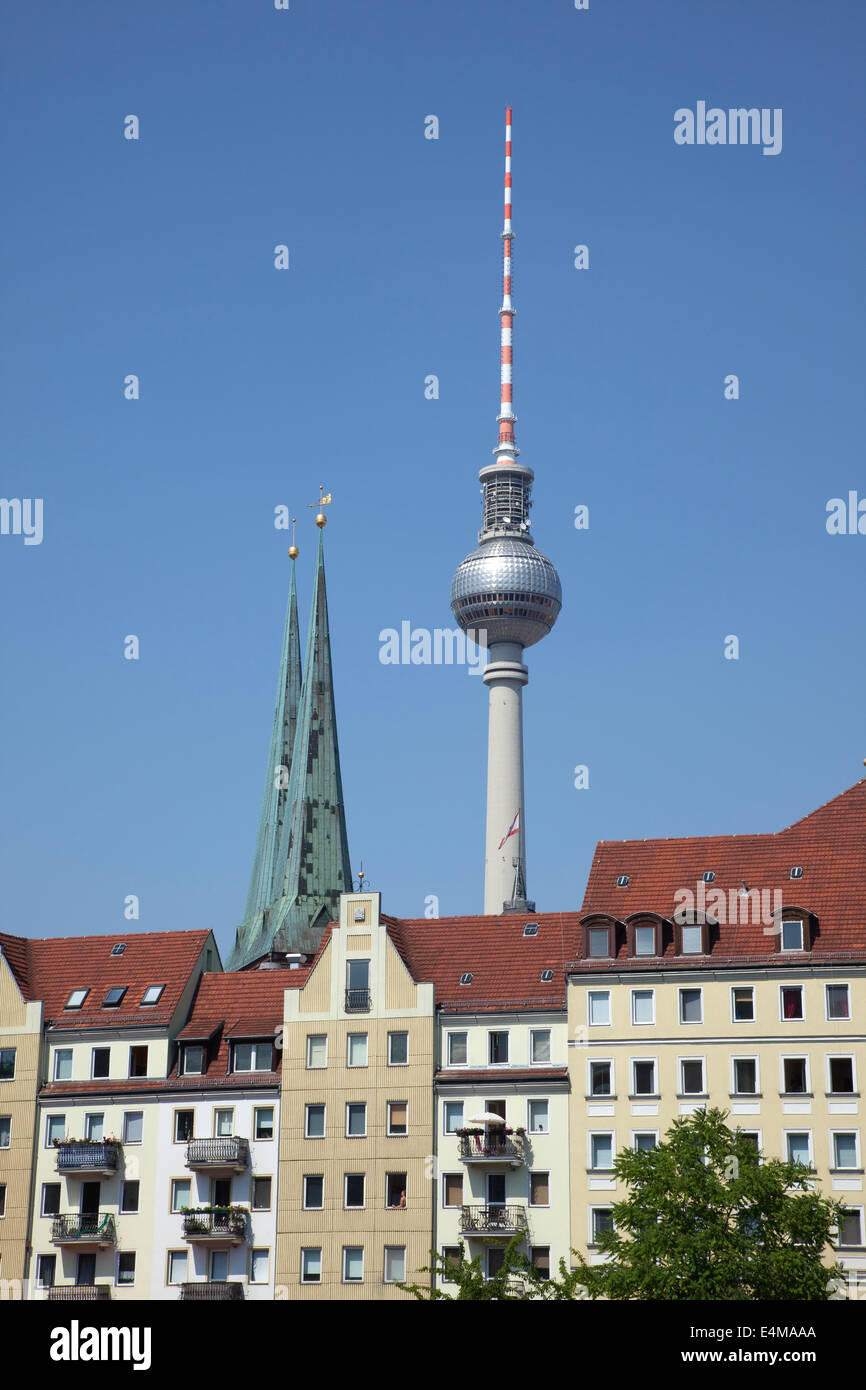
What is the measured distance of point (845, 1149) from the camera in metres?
75.1

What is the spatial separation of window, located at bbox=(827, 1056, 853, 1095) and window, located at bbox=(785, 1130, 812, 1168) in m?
2.22

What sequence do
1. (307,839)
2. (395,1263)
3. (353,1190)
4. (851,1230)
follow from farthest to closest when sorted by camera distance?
(307,839)
(353,1190)
(395,1263)
(851,1230)

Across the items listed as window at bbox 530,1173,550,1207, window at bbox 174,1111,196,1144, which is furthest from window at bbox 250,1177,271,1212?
window at bbox 530,1173,550,1207

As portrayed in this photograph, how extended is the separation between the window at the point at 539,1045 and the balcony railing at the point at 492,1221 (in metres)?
6.56

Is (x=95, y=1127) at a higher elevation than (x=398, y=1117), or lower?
lower

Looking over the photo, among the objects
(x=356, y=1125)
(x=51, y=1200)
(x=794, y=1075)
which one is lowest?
(x=51, y=1200)

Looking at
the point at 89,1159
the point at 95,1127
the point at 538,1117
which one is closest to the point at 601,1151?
the point at 538,1117

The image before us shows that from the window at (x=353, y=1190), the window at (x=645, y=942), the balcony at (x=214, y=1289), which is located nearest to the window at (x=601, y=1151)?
the window at (x=645, y=942)

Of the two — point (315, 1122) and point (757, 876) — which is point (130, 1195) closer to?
point (315, 1122)

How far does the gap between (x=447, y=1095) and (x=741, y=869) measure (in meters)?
16.2

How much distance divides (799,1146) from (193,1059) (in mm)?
27524

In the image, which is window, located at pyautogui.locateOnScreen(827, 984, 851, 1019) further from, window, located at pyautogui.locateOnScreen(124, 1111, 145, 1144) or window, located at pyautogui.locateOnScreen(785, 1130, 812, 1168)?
window, located at pyautogui.locateOnScreen(124, 1111, 145, 1144)

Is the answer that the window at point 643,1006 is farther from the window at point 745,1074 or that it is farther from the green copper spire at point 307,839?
the green copper spire at point 307,839
